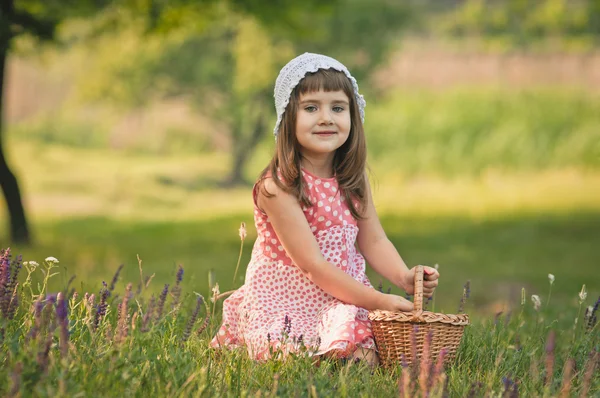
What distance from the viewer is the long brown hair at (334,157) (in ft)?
11.9

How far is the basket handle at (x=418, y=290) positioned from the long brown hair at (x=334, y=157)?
539 mm

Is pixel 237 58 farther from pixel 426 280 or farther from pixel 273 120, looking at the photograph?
pixel 426 280

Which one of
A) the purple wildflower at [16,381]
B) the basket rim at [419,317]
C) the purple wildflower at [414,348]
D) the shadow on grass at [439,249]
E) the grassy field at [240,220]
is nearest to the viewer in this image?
the purple wildflower at [16,381]

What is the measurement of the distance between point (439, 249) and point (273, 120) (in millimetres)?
6628

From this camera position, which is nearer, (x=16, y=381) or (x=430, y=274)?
(x=16, y=381)

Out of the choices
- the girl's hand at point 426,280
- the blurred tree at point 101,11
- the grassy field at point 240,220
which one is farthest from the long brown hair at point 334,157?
the blurred tree at point 101,11

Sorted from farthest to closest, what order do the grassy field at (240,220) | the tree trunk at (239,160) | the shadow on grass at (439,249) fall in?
the tree trunk at (239,160), the grassy field at (240,220), the shadow on grass at (439,249)

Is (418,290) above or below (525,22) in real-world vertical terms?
below

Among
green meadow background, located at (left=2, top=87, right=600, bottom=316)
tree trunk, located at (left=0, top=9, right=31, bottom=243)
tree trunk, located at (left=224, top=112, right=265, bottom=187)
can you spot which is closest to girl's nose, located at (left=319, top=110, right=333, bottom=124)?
tree trunk, located at (left=0, top=9, right=31, bottom=243)

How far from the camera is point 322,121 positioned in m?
3.60

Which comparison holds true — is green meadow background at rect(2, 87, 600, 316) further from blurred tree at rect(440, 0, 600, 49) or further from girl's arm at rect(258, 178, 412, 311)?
girl's arm at rect(258, 178, 412, 311)

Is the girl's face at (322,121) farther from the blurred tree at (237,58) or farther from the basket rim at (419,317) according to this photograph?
the blurred tree at (237,58)

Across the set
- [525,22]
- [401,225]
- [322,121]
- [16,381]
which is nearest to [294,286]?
[322,121]

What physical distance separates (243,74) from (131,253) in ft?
14.7
